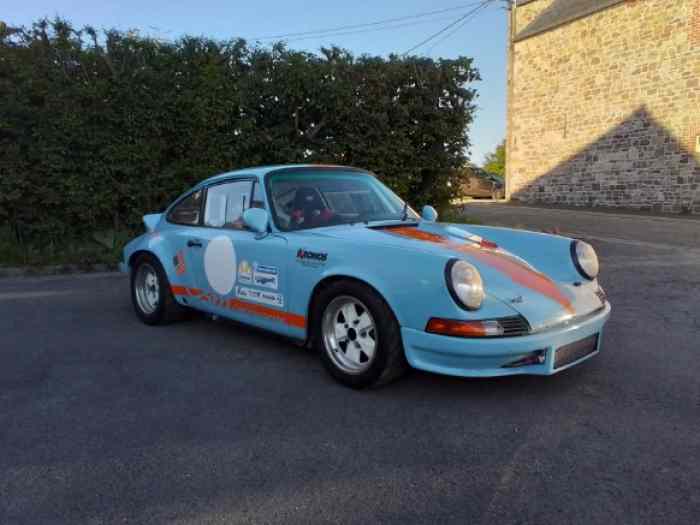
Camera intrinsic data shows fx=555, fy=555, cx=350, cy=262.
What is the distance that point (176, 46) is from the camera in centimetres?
865

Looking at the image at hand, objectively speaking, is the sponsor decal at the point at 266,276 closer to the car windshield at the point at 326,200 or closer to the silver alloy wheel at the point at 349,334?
the car windshield at the point at 326,200

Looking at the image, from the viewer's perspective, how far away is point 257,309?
157 inches

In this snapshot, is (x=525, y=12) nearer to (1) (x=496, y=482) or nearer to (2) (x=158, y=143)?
(2) (x=158, y=143)

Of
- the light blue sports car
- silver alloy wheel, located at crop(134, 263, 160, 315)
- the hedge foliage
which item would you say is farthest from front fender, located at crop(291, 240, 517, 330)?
the hedge foliage

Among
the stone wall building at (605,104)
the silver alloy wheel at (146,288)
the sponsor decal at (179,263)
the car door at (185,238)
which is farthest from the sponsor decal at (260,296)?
the stone wall building at (605,104)

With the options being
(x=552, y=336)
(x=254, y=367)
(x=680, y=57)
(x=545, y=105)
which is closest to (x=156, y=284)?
(x=254, y=367)

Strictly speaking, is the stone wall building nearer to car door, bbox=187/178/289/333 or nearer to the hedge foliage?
the hedge foliage

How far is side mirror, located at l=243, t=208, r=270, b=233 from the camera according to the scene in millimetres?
3898

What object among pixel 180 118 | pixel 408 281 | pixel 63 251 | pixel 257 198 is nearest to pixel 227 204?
pixel 257 198

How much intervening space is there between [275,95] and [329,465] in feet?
24.8

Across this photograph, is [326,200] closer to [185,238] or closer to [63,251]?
[185,238]

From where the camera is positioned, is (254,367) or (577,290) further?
(254,367)

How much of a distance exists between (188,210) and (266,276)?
142cm

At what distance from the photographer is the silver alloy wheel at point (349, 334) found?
3338 mm
